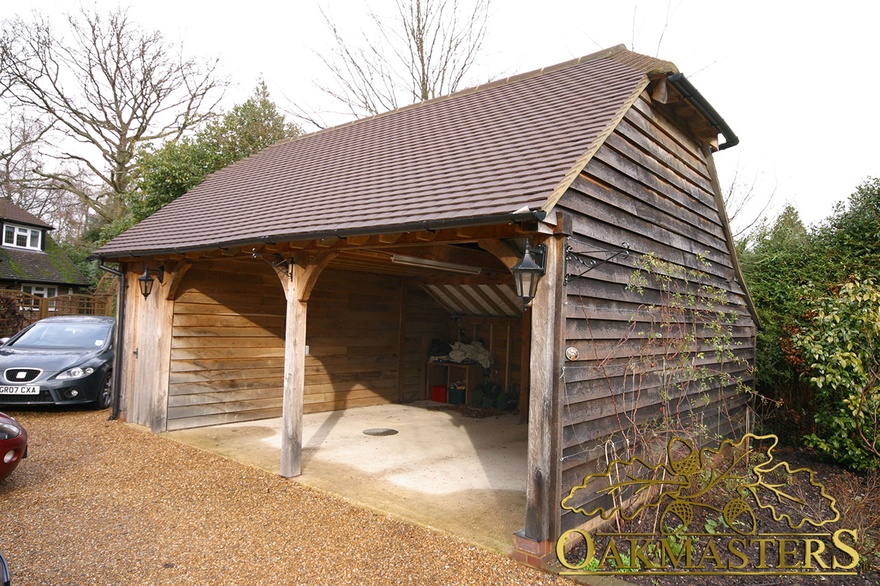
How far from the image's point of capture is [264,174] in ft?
29.0

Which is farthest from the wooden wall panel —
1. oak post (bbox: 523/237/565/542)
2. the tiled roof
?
oak post (bbox: 523/237/565/542)

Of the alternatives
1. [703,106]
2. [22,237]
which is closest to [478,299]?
[703,106]

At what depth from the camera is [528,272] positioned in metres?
3.63

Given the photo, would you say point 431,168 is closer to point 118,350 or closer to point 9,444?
point 9,444

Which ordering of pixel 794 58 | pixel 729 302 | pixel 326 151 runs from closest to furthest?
1. pixel 729 302
2. pixel 326 151
3. pixel 794 58

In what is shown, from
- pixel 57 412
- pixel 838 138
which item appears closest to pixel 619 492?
pixel 57 412

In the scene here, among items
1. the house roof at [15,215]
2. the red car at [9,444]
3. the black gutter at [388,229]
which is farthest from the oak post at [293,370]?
the house roof at [15,215]

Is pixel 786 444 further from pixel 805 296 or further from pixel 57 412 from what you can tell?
pixel 57 412

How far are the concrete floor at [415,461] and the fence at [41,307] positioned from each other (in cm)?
933

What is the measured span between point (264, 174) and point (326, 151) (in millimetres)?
1076

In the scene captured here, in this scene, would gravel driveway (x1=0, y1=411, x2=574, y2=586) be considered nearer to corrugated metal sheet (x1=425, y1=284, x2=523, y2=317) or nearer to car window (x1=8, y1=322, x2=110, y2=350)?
car window (x1=8, y1=322, x2=110, y2=350)

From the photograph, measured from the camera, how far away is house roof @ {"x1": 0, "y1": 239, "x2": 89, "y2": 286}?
2017 centimetres

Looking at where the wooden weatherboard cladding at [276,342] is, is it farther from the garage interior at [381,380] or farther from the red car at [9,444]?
the red car at [9,444]

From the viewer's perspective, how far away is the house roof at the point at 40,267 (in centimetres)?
2017
